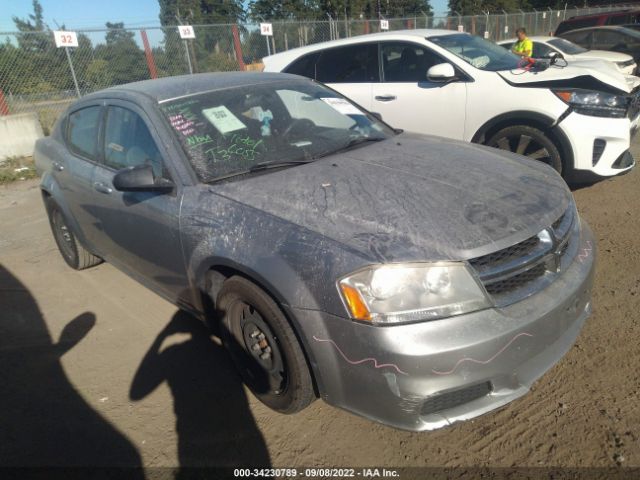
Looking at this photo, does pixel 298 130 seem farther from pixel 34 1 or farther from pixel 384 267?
pixel 34 1

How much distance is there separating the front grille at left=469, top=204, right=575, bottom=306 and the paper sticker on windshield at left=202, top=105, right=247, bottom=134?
5.52ft

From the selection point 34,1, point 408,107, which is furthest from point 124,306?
point 34,1

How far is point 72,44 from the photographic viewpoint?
1075 centimetres

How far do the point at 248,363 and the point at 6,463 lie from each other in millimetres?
1281

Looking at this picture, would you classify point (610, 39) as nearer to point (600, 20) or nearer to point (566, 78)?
point (600, 20)

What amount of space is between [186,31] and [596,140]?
38.0 feet

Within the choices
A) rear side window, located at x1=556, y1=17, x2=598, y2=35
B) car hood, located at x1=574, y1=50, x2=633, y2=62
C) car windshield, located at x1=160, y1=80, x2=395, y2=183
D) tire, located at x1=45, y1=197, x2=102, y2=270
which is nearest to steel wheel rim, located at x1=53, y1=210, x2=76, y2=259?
tire, located at x1=45, y1=197, x2=102, y2=270

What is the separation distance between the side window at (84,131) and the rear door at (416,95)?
3292 millimetres

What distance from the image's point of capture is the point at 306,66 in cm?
620

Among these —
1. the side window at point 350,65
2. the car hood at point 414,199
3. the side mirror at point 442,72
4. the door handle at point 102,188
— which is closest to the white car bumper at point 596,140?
the side mirror at point 442,72

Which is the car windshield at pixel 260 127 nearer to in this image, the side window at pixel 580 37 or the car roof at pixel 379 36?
the car roof at pixel 379 36

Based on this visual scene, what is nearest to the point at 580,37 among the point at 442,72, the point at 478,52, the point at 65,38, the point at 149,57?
the point at 478,52

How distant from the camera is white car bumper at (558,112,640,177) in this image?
4.36m

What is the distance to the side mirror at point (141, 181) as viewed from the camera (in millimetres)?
2543
